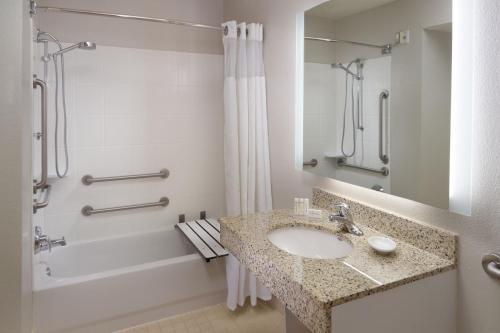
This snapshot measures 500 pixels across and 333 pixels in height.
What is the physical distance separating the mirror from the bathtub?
1162 mm

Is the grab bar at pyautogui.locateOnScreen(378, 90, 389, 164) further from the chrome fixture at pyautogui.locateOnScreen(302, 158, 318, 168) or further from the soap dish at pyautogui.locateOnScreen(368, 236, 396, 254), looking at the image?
the chrome fixture at pyautogui.locateOnScreen(302, 158, 318, 168)

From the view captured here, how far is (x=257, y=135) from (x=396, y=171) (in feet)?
3.59

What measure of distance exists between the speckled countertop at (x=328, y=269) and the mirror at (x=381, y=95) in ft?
0.72

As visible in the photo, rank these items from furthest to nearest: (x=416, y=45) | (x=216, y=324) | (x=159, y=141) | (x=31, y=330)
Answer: (x=159, y=141) < (x=216, y=324) < (x=31, y=330) < (x=416, y=45)

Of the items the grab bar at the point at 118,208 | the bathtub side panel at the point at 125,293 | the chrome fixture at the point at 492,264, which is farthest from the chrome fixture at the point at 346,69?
the grab bar at the point at 118,208

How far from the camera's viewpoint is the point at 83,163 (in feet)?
8.55

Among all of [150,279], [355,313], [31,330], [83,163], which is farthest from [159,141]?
[355,313]

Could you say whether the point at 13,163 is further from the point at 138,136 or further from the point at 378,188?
the point at 378,188

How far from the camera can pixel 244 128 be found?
2311 millimetres

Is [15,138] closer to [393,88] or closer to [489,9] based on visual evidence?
[393,88]

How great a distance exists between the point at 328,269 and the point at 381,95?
2.78 ft

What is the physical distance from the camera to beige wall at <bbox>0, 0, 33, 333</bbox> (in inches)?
60.6

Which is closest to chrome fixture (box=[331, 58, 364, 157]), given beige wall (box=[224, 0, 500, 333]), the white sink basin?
beige wall (box=[224, 0, 500, 333])

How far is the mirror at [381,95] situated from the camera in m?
1.24
